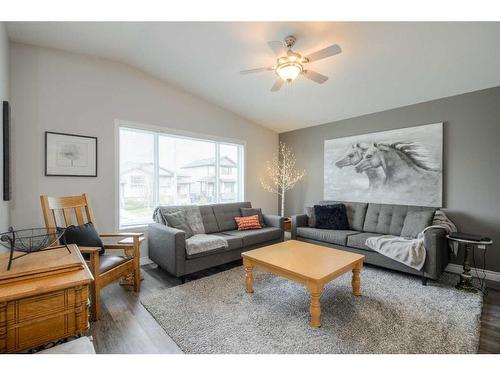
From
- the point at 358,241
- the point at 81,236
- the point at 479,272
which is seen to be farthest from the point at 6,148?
the point at 479,272

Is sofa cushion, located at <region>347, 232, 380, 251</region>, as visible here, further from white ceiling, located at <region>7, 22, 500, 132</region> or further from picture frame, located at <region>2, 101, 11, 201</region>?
picture frame, located at <region>2, 101, 11, 201</region>

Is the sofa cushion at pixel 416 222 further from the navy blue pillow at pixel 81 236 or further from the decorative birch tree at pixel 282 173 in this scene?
the navy blue pillow at pixel 81 236

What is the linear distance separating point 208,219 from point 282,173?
2.19 metres

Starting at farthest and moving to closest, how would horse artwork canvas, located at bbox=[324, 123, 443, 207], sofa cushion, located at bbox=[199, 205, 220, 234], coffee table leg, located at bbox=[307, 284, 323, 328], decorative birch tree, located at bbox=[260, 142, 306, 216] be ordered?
decorative birch tree, located at bbox=[260, 142, 306, 216]
sofa cushion, located at bbox=[199, 205, 220, 234]
horse artwork canvas, located at bbox=[324, 123, 443, 207]
coffee table leg, located at bbox=[307, 284, 323, 328]

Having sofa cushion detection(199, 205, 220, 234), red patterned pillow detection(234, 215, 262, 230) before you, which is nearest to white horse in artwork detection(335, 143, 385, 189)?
red patterned pillow detection(234, 215, 262, 230)

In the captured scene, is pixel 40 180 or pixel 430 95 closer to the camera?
pixel 40 180

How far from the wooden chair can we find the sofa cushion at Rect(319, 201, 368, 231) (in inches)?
126

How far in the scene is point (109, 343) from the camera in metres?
1.78

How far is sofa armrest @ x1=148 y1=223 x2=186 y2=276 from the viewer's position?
9.10 feet
